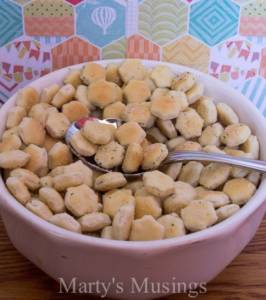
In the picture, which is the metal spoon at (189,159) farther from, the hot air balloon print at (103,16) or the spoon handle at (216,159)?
the hot air balloon print at (103,16)

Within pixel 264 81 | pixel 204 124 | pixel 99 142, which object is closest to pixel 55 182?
pixel 99 142

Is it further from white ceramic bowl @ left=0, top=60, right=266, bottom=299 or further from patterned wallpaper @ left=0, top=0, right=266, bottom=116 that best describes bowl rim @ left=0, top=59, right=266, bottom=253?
patterned wallpaper @ left=0, top=0, right=266, bottom=116

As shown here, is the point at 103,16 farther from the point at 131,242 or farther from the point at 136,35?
the point at 131,242

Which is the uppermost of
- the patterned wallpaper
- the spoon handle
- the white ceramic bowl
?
the patterned wallpaper

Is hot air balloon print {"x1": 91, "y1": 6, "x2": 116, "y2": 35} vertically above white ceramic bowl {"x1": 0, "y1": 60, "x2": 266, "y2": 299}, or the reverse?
hot air balloon print {"x1": 91, "y1": 6, "x2": 116, "y2": 35}

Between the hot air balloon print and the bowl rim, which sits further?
the hot air balloon print

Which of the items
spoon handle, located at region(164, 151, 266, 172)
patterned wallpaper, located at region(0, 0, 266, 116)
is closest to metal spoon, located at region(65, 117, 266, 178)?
spoon handle, located at region(164, 151, 266, 172)

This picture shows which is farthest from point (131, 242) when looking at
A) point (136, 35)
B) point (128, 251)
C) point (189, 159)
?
point (136, 35)
